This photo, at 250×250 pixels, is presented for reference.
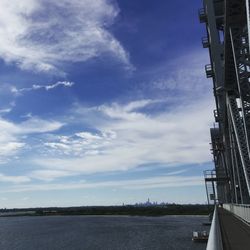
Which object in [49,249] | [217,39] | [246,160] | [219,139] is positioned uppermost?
[217,39]

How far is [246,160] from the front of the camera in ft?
77.2

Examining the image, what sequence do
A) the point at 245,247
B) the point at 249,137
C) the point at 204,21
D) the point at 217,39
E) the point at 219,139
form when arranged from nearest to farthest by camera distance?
the point at 245,247, the point at 249,137, the point at 217,39, the point at 204,21, the point at 219,139

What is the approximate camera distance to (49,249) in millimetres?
76375

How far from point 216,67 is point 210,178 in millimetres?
19584

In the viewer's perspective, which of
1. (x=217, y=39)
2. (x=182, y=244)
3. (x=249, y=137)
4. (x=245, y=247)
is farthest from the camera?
(x=182, y=244)

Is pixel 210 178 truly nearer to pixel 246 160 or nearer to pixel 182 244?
pixel 182 244

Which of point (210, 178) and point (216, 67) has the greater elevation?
point (216, 67)

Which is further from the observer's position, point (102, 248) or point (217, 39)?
point (102, 248)

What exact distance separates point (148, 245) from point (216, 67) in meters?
39.4

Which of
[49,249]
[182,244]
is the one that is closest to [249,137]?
[182,244]

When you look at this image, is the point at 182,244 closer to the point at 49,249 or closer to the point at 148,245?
the point at 148,245

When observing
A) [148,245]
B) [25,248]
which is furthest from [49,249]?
[148,245]

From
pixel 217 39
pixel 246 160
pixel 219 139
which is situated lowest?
pixel 246 160

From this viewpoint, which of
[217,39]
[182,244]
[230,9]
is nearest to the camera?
[230,9]
